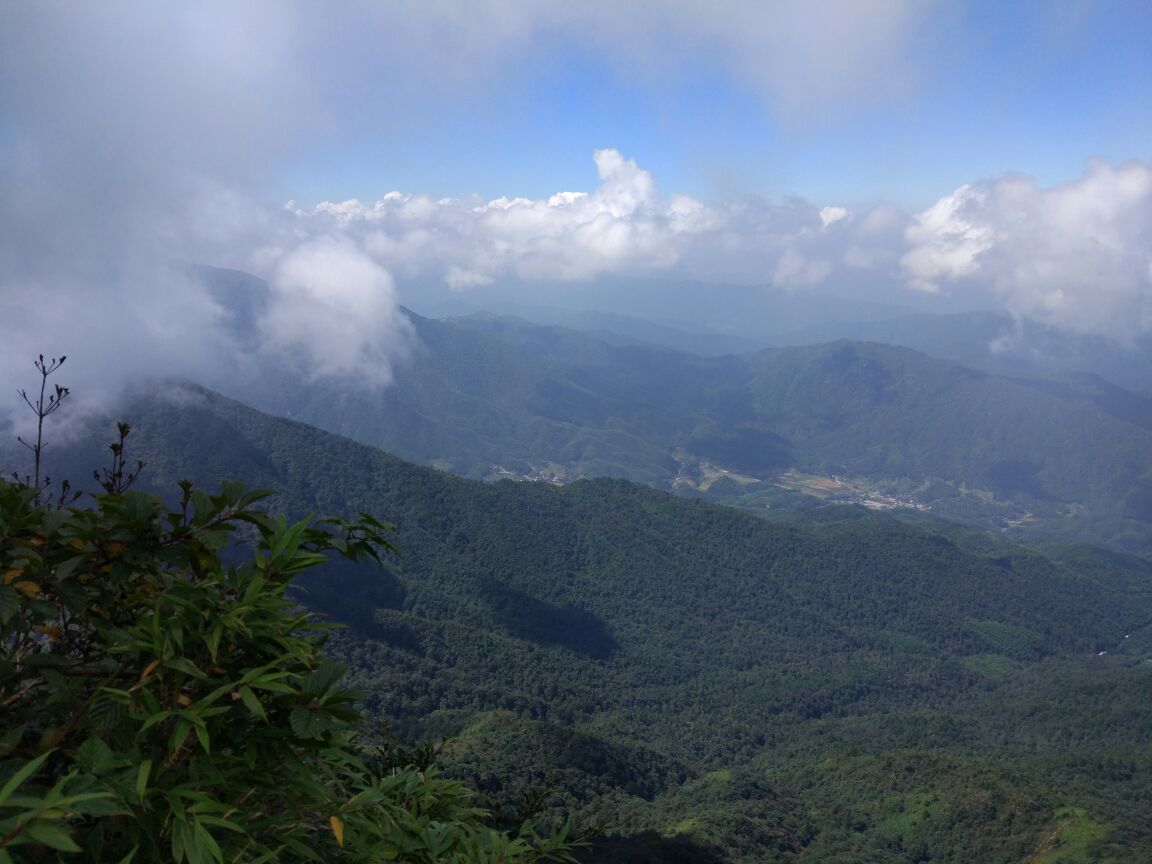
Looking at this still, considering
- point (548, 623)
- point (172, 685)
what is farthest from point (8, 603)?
point (548, 623)

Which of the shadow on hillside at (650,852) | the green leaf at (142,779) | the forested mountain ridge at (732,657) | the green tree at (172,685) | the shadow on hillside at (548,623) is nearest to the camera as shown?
the green leaf at (142,779)

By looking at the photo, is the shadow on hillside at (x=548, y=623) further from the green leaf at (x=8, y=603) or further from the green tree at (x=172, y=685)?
the green leaf at (x=8, y=603)

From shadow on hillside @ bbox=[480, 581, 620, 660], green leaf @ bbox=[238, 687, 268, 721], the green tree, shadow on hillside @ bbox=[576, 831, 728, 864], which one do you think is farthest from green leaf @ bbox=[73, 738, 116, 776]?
shadow on hillside @ bbox=[480, 581, 620, 660]

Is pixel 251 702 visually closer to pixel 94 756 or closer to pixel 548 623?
pixel 94 756

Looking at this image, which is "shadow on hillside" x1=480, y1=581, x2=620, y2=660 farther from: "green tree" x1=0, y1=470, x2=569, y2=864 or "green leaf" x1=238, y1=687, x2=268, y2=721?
"green leaf" x1=238, y1=687, x2=268, y2=721

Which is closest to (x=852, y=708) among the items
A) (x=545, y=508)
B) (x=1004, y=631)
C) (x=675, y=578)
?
(x=675, y=578)

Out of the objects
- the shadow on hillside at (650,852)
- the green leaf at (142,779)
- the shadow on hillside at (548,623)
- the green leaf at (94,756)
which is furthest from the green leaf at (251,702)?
the shadow on hillside at (548,623)
